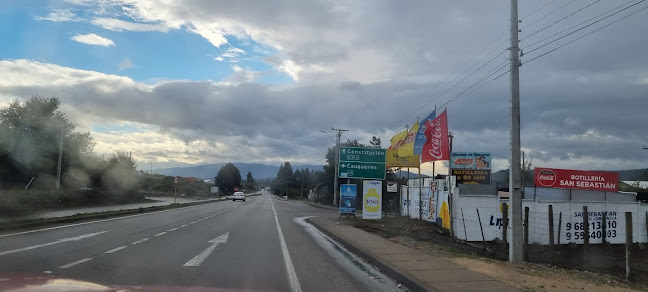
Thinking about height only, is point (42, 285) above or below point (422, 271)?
above

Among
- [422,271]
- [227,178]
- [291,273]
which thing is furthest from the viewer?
[227,178]

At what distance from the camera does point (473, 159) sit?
34.8 metres

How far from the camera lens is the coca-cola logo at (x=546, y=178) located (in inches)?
880

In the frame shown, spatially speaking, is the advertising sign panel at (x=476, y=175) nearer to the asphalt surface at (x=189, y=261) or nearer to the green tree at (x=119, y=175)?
the asphalt surface at (x=189, y=261)

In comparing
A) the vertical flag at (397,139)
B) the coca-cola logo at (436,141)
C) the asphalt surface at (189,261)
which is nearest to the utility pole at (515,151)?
the asphalt surface at (189,261)

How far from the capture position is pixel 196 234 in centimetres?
1684

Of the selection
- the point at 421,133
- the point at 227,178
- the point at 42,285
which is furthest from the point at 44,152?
the point at 227,178

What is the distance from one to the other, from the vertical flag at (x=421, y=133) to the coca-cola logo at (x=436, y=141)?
2.05 ft

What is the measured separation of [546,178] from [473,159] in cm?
1230

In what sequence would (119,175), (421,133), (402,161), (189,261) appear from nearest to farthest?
(189,261) → (421,133) → (402,161) → (119,175)

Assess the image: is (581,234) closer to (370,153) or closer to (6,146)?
(370,153)

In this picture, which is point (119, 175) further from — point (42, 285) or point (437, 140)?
point (42, 285)

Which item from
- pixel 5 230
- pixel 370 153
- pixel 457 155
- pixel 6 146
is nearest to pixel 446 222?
pixel 370 153

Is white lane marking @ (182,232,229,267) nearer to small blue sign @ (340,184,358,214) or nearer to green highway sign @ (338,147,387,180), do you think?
small blue sign @ (340,184,358,214)
